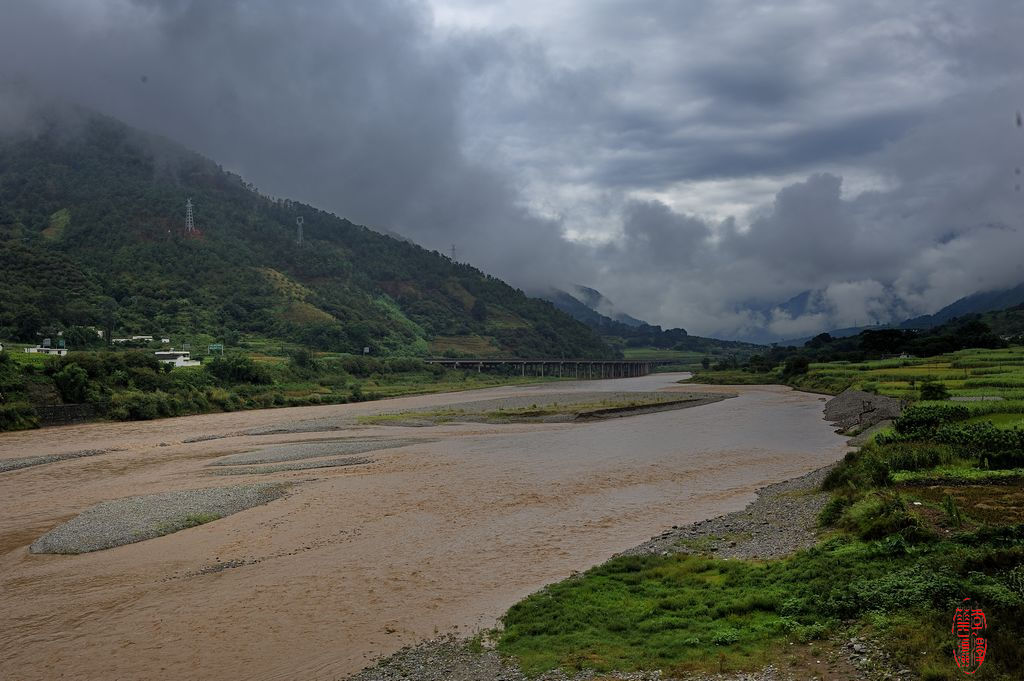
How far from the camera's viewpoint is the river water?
1352 cm

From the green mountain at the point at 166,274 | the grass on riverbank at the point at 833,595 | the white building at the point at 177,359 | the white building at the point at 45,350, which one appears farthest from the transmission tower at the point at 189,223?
the grass on riverbank at the point at 833,595

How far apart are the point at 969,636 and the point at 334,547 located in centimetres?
1607

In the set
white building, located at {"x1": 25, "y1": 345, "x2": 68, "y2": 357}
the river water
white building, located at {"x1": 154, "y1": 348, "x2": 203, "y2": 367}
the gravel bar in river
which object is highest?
white building, located at {"x1": 25, "y1": 345, "x2": 68, "y2": 357}

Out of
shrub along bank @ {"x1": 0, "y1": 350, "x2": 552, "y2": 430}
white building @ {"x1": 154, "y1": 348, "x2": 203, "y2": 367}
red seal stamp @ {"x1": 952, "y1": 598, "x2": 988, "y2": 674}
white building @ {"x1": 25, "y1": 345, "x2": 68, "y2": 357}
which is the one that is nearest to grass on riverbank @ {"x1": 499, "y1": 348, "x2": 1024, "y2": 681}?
red seal stamp @ {"x1": 952, "y1": 598, "x2": 988, "y2": 674}

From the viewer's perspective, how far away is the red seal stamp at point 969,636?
8227 millimetres

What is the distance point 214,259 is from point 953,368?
13552 cm

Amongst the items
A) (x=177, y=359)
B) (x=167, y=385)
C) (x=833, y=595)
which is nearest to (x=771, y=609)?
(x=833, y=595)

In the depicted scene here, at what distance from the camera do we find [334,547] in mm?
20000

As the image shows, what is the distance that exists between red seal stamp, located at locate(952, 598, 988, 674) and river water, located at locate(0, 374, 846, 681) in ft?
26.8

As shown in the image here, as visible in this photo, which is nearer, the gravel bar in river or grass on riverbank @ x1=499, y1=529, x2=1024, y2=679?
grass on riverbank @ x1=499, y1=529, x2=1024, y2=679

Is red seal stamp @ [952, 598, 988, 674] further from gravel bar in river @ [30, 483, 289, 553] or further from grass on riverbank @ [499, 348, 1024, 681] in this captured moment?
gravel bar in river @ [30, 483, 289, 553]

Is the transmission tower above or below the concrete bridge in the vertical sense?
above

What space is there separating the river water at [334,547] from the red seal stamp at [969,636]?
818 cm

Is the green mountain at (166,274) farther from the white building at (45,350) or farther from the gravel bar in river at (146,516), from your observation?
the gravel bar in river at (146,516)
